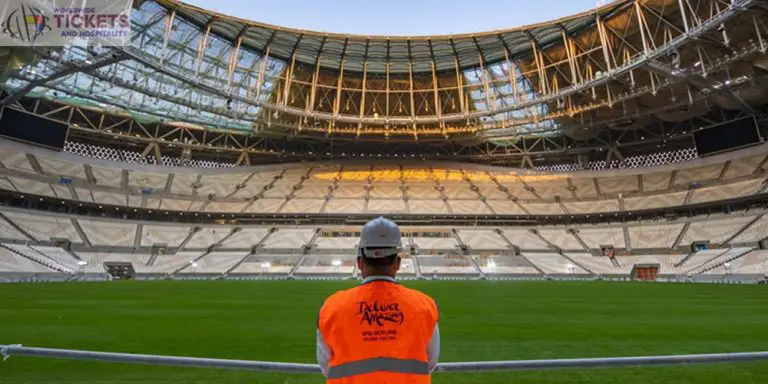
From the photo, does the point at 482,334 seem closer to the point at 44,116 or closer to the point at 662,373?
the point at 662,373

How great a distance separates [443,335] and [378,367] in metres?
6.76

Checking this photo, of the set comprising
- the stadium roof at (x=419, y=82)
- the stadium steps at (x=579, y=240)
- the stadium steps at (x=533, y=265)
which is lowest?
the stadium steps at (x=533, y=265)

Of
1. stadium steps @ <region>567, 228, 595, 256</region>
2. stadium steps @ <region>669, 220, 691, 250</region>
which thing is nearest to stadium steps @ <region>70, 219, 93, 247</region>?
stadium steps @ <region>567, 228, 595, 256</region>

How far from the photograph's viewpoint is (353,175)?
57.3 m

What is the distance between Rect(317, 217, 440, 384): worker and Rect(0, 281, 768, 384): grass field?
355 centimetres

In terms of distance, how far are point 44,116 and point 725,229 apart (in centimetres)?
6855

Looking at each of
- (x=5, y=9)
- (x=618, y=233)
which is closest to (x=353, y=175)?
(x=618, y=233)

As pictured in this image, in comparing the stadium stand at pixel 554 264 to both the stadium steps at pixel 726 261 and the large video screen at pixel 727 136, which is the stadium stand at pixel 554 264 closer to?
the stadium steps at pixel 726 261

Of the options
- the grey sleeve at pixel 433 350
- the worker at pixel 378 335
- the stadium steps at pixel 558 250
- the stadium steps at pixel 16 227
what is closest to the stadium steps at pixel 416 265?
the stadium steps at pixel 558 250

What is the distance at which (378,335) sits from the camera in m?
1.86

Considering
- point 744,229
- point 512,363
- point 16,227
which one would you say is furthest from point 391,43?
point 512,363

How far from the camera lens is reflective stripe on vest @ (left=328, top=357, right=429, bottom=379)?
182 centimetres

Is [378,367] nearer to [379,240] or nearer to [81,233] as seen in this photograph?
[379,240]

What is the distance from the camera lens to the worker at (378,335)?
1.83 meters
